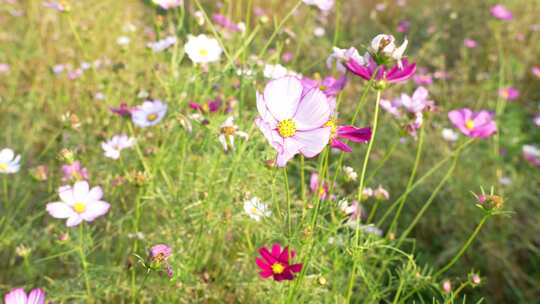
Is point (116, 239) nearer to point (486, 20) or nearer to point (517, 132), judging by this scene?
point (517, 132)

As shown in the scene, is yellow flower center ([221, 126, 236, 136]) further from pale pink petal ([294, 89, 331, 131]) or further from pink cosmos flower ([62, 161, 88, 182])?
pink cosmos flower ([62, 161, 88, 182])

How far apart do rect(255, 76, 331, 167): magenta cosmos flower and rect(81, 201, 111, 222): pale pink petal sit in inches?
18.8

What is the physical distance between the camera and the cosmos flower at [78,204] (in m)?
1.04

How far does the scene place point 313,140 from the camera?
2.35ft

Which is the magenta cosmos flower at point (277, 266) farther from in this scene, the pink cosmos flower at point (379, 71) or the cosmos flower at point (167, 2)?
the cosmos flower at point (167, 2)

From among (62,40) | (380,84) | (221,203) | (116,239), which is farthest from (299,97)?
(62,40)

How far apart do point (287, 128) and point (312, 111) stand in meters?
0.05

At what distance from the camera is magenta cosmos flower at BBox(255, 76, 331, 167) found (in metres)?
0.71

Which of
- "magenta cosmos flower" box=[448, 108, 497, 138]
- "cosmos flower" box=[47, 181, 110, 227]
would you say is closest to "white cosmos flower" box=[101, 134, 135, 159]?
"cosmos flower" box=[47, 181, 110, 227]

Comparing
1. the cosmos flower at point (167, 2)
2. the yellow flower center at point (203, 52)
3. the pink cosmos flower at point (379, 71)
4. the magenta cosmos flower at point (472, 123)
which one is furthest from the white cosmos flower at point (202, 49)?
the magenta cosmos flower at point (472, 123)

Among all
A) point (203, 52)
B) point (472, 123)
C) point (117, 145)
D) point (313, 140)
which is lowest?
point (117, 145)

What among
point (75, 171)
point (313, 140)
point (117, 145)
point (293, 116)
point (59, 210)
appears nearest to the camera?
point (313, 140)

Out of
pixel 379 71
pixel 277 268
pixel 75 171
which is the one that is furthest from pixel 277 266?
pixel 75 171

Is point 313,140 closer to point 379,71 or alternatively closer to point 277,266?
point 379,71
